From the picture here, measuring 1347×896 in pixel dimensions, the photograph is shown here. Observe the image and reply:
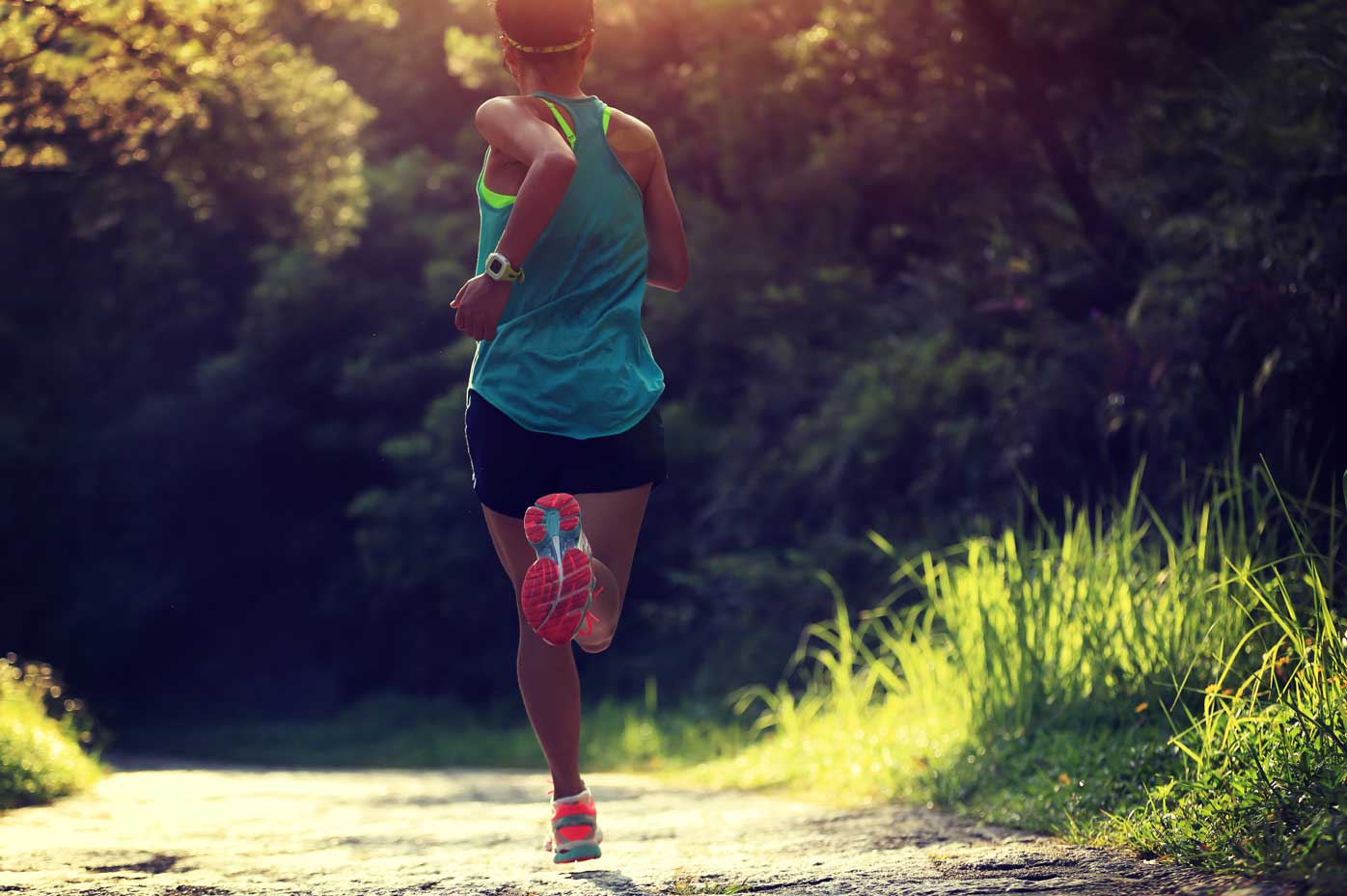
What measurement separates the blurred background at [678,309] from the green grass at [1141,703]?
0.55 metres

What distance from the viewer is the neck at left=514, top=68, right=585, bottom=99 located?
3387 mm

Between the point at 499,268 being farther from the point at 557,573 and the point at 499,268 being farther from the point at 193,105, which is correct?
the point at 193,105

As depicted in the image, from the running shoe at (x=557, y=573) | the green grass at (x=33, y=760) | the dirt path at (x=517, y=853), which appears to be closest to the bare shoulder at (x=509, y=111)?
the running shoe at (x=557, y=573)

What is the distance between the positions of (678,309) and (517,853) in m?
11.2

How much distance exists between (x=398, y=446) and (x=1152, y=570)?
12339 millimetres

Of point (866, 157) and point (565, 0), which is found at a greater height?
point (866, 157)

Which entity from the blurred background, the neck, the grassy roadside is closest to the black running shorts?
the neck

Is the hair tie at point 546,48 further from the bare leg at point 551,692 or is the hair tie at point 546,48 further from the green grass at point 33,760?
the green grass at point 33,760

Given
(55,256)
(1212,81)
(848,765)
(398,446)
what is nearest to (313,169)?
(398,446)

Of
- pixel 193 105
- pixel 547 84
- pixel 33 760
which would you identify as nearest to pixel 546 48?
pixel 547 84

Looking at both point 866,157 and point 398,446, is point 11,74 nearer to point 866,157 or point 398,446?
point 866,157

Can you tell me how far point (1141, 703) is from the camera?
477cm

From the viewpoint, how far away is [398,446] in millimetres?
16734

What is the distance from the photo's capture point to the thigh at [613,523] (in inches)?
130
